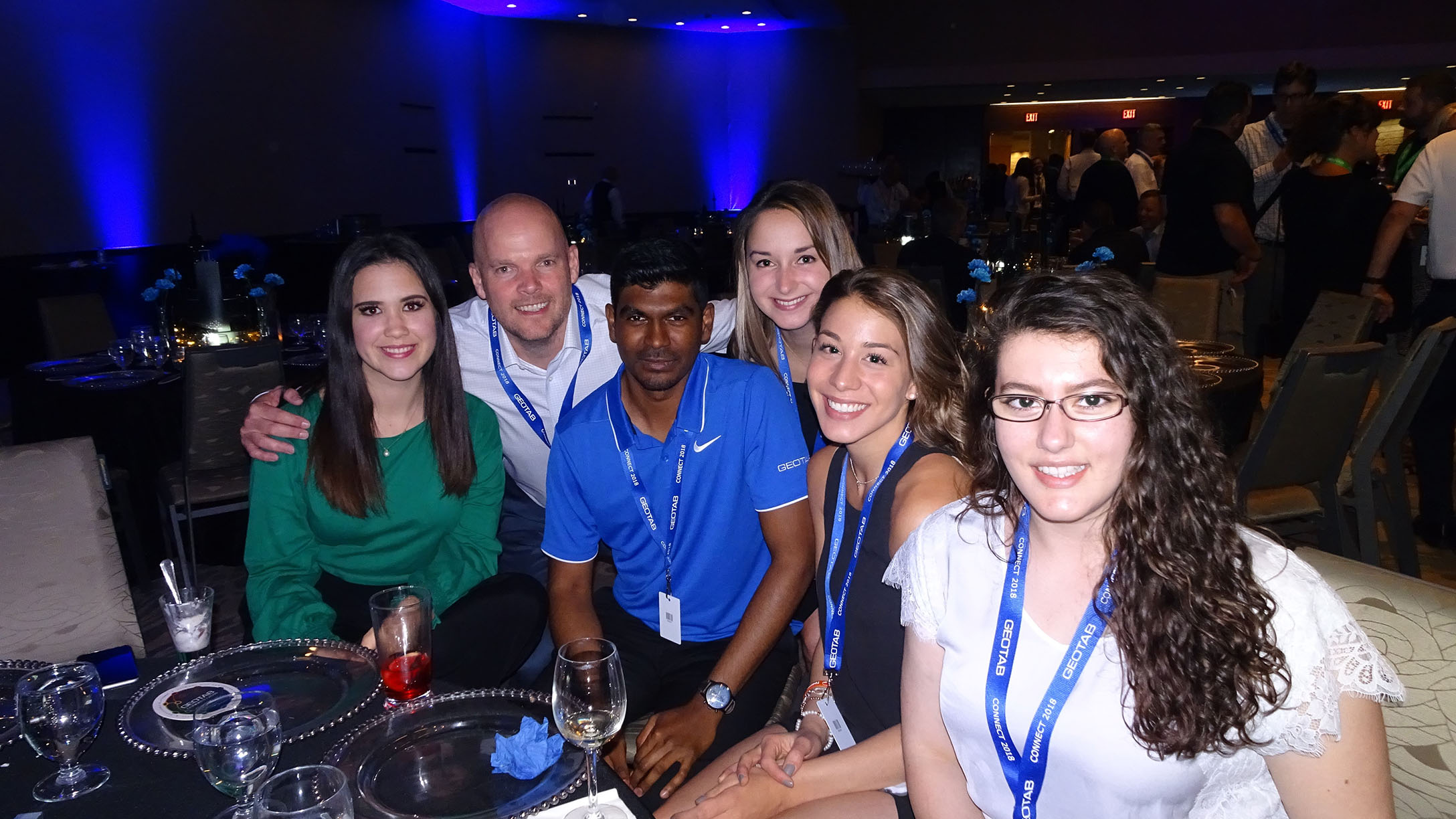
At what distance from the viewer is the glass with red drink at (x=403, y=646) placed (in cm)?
150

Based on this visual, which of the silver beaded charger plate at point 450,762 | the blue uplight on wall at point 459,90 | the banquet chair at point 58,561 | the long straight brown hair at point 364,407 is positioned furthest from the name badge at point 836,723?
the blue uplight on wall at point 459,90

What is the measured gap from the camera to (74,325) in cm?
578

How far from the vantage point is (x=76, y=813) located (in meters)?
1.23

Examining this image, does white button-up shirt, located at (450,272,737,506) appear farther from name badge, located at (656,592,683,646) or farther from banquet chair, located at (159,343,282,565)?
banquet chair, located at (159,343,282,565)

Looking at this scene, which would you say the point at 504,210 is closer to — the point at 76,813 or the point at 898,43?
the point at 76,813

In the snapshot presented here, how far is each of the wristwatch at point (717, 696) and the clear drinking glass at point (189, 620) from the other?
39.1 inches

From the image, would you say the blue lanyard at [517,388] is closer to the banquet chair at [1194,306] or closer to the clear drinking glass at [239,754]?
the clear drinking glass at [239,754]

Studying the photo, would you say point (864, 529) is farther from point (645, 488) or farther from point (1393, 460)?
point (1393, 460)

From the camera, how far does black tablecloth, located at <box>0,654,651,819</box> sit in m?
1.23

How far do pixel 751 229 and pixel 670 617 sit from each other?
3.97 ft

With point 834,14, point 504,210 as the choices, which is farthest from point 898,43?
point 504,210

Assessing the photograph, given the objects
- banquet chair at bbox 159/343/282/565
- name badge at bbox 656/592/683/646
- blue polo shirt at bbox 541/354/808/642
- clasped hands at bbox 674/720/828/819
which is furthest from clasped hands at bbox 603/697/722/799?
banquet chair at bbox 159/343/282/565

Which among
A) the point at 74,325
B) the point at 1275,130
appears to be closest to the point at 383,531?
the point at 74,325

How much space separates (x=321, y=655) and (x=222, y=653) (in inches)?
7.4
